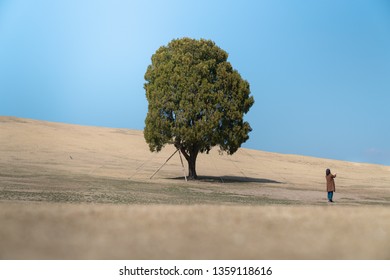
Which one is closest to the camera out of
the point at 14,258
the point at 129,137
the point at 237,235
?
the point at 14,258

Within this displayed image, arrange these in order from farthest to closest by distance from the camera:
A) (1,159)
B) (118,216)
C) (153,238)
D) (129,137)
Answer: (129,137), (1,159), (118,216), (153,238)

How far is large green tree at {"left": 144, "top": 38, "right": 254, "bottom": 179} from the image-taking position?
41.0 meters

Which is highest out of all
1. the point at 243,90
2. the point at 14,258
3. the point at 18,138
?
the point at 243,90

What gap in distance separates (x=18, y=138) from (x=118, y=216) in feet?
164

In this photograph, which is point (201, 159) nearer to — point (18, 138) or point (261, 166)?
point (261, 166)

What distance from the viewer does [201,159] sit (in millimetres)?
67438

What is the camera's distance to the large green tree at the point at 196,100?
4097 centimetres

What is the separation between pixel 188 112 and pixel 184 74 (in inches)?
133

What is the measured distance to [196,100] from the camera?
41094mm

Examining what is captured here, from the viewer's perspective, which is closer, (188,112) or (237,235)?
(237,235)

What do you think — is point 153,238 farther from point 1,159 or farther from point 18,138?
point 18,138

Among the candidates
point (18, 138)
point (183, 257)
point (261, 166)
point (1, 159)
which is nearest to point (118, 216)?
point (183, 257)

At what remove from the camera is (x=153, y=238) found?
396 inches

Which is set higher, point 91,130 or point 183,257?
point 91,130
